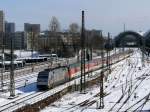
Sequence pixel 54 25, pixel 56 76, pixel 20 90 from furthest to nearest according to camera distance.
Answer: pixel 54 25 < pixel 56 76 < pixel 20 90

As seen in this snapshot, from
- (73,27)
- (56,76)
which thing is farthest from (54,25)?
(56,76)

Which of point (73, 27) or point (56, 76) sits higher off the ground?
point (73, 27)

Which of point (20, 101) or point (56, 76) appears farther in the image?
point (56, 76)

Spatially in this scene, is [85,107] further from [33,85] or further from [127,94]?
[33,85]

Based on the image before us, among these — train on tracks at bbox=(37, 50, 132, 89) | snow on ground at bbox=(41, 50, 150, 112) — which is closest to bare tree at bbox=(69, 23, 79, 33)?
train on tracks at bbox=(37, 50, 132, 89)

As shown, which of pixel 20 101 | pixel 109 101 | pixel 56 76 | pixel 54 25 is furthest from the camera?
pixel 54 25

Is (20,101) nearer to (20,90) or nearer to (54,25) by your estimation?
(20,90)

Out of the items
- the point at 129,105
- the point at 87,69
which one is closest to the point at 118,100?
the point at 129,105

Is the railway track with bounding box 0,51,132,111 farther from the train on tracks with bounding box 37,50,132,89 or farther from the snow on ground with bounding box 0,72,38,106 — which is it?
the train on tracks with bounding box 37,50,132,89

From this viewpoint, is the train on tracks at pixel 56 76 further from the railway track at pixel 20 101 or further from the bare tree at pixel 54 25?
the bare tree at pixel 54 25

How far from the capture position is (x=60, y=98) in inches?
1597

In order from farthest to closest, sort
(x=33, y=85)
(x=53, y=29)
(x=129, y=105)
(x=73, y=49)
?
(x=53, y=29), (x=73, y=49), (x=33, y=85), (x=129, y=105)

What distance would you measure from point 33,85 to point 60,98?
11975mm

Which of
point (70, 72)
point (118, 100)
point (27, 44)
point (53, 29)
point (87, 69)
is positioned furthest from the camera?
point (27, 44)
